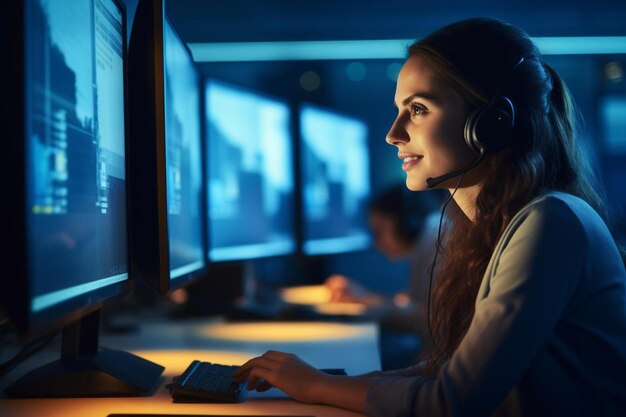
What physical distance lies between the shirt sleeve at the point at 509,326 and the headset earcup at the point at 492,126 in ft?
0.52

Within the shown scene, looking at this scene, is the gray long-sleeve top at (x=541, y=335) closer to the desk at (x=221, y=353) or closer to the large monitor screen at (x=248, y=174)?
the desk at (x=221, y=353)

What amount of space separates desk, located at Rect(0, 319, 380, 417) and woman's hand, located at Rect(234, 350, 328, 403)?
2 centimetres

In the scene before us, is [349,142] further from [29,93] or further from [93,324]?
[29,93]

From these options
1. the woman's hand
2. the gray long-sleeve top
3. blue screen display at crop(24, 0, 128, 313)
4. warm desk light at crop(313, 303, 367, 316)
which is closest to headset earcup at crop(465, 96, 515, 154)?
the gray long-sleeve top

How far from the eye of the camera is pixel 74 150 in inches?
32.8

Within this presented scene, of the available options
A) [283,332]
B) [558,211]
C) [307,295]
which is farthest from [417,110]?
[307,295]

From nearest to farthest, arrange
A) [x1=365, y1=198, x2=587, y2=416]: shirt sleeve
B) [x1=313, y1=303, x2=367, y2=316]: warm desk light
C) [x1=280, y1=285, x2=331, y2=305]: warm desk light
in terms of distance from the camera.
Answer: [x1=365, y1=198, x2=587, y2=416]: shirt sleeve, [x1=313, y1=303, x2=367, y2=316]: warm desk light, [x1=280, y1=285, x2=331, y2=305]: warm desk light

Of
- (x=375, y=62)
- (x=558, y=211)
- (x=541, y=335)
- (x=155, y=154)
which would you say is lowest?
(x=541, y=335)

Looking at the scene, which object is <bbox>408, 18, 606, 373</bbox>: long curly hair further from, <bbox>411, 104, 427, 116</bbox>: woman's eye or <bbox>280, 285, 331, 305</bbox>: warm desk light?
<bbox>280, 285, 331, 305</bbox>: warm desk light

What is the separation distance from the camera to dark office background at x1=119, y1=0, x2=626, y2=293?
3150 millimetres

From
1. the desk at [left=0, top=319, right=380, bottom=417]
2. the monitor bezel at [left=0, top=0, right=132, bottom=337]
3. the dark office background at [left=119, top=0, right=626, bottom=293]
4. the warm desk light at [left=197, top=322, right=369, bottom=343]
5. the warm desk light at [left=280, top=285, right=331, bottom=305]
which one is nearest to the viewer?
the monitor bezel at [left=0, top=0, right=132, bottom=337]

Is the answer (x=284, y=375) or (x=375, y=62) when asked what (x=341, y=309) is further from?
(x=375, y=62)

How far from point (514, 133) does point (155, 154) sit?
0.57 meters

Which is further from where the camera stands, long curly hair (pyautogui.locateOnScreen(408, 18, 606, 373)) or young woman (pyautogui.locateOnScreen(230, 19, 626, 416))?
long curly hair (pyautogui.locateOnScreen(408, 18, 606, 373))
